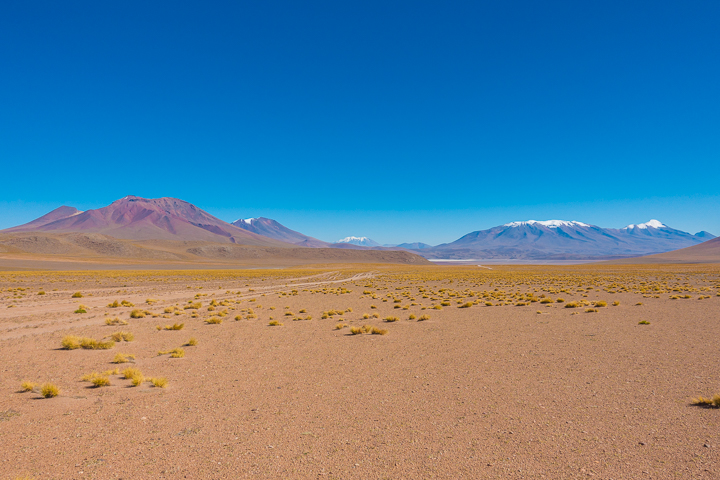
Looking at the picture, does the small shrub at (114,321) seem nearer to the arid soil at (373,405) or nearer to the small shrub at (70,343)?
the arid soil at (373,405)

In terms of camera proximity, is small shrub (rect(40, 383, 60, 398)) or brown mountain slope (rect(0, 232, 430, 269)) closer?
small shrub (rect(40, 383, 60, 398))

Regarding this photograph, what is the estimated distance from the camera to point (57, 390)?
7.64 metres

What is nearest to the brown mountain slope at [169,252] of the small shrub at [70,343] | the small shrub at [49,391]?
the small shrub at [70,343]

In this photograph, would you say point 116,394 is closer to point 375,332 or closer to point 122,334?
point 122,334

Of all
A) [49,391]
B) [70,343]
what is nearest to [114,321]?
[70,343]

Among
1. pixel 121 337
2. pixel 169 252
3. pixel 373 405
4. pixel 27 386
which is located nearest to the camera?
pixel 373 405

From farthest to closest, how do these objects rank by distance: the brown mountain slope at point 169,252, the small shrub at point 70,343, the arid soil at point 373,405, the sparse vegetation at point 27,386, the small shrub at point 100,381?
the brown mountain slope at point 169,252, the small shrub at point 70,343, the small shrub at point 100,381, the sparse vegetation at point 27,386, the arid soil at point 373,405

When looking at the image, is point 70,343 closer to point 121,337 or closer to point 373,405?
point 121,337

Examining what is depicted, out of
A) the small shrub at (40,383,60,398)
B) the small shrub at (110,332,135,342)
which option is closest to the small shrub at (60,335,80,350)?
the small shrub at (110,332,135,342)

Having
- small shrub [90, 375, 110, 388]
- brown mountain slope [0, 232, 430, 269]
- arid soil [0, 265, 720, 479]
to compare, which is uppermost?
brown mountain slope [0, 232, 430, 269]

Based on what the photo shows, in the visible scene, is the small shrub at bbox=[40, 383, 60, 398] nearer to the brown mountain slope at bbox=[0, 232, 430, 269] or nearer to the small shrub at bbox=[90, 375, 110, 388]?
the small shrub at bbox=[90, 375, 110, 388]

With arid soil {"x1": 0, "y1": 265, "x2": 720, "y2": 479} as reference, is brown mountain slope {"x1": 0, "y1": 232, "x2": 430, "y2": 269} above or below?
above

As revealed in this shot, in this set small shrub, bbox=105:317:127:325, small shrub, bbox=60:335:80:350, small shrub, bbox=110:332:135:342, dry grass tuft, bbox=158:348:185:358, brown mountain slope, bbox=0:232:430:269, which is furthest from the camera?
brown mountain slope, bbox=0:232:430:269

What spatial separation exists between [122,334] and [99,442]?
31.1 feet
